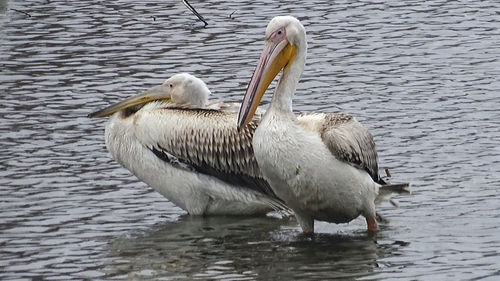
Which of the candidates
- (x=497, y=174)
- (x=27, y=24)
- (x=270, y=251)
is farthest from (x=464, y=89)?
(x=27, y=24)

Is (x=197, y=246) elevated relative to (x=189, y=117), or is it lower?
lower

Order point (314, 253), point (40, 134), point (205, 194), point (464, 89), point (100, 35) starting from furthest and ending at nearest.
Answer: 1. point (100, 35)
2. point (464, 89)
3. point (40, 134)
4. point (205, 194)
5. point (314, 253)

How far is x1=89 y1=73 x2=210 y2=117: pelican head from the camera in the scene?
10.8 meters

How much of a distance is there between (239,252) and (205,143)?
1.29 meters

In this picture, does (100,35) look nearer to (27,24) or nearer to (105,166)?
(27,24)

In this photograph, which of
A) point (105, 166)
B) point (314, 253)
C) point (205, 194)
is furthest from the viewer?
point (105, 166)

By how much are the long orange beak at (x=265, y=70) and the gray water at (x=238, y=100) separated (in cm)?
93

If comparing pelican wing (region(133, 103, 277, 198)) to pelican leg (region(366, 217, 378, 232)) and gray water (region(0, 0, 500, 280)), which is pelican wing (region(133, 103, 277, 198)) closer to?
gray water (region(0, 0, 500, 280))

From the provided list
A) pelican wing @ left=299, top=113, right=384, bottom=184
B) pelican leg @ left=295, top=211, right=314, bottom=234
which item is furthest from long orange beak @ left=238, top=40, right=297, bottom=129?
pelican leg @ left=295, top=211, right=314, bottom=234

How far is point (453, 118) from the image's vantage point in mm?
12695

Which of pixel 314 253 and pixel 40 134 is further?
pixel 40 134

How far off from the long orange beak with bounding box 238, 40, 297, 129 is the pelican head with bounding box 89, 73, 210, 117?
1229mm

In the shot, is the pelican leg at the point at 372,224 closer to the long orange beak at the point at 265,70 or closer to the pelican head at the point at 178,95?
the long orange beak at the point at 265,70

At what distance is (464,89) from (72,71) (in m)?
4.26
